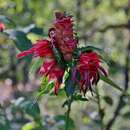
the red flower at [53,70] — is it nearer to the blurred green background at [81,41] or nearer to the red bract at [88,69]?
the red bract at [88,69]

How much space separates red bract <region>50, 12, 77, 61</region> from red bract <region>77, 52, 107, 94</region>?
41 mm

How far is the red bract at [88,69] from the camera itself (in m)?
1.48

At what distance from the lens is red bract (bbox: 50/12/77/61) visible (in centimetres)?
150

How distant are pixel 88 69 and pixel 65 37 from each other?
4.4 inches

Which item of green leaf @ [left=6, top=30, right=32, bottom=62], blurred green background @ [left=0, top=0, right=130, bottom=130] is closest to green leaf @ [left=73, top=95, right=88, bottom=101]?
green leaf @ [left=6, top=30, right=32, bottom=62]

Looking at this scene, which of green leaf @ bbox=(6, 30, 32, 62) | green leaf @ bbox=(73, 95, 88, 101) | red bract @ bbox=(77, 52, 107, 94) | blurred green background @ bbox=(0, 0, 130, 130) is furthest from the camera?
blurred green background @ bbox=(0, 0, 130, 130)

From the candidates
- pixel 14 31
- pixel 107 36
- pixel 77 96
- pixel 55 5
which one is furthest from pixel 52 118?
pixel 107 36

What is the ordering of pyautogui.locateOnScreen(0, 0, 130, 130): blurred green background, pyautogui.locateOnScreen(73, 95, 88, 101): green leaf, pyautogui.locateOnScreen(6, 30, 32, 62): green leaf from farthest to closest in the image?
pyautogui.locateOnScreen(0, 0, 130, 130): blurred green background < pyautogui.locateOnScreen(6, 30, 32, 62): green leaf < pyautogui.locateOnScreen(73, 95, 88, 101): green leaf

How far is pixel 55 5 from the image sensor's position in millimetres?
5754

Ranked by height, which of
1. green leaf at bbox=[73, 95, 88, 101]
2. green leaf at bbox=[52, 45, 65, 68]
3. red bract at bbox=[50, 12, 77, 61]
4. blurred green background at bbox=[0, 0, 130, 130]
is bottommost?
blurred green background at bbox=[0, 0, 130, 130]

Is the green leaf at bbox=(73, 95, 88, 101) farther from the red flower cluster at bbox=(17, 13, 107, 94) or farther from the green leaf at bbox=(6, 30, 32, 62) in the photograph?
the green leaf at bbox=(6, 30, 32, 62)

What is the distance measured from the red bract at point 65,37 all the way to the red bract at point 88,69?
0.04m

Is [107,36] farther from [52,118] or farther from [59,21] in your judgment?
[59,21]

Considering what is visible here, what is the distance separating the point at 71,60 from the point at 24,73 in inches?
136
